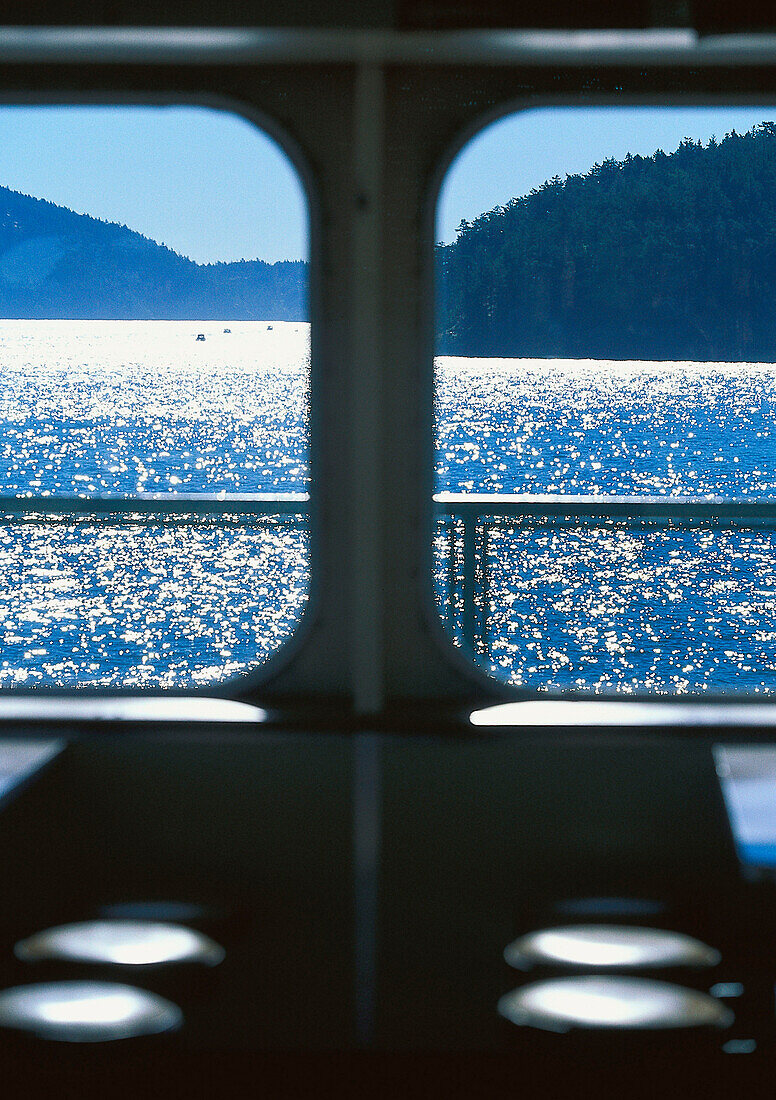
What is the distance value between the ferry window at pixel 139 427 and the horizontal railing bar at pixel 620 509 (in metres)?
12.8

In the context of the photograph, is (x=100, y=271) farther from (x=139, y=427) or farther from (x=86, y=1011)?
(x=86, y=1011)

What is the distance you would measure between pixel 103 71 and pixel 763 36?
3.66 ft

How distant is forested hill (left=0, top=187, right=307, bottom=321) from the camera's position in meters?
46.0

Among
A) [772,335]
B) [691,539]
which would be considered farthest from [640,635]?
[772,335]

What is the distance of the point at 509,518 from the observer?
2.97 metres

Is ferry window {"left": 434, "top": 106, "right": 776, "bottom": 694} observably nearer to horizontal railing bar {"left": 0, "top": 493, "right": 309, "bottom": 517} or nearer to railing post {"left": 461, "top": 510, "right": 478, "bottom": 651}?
railing post {"left": 461, "top": 510, "right": 478, "bottom": 651}

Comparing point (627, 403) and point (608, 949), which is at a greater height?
point (627, 403)

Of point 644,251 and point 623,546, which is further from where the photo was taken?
point 644,251

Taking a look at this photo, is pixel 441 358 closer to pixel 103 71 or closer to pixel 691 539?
pixel 103 71

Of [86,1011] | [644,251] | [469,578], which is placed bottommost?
[86,1011]

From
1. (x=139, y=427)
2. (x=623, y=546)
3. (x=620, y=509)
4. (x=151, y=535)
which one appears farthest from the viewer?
(x=139, y=427)

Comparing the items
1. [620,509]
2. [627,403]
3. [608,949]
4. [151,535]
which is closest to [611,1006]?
[608,949]

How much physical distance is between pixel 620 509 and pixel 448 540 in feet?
1.63

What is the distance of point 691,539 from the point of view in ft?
146
